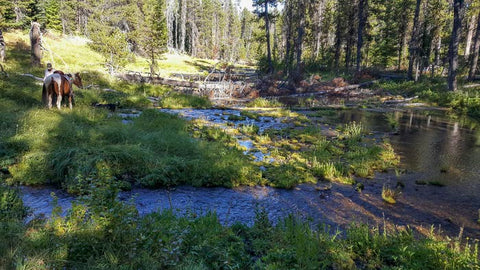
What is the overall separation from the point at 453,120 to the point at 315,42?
43653mm

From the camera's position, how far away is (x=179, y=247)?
4.32m

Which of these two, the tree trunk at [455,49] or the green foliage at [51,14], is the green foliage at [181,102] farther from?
the green foliage at [51,14]

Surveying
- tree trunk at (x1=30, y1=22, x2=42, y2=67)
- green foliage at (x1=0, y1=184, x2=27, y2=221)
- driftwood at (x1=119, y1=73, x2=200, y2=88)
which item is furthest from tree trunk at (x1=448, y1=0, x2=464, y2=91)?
tree trunk at (x1=30, y1=22, x2=42, y2=67)

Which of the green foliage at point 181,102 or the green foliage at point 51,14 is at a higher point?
the green foliage at point 51,14

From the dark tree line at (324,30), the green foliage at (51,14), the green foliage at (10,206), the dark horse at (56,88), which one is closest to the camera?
the green foliage at (10,206)

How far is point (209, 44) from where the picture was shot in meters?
91.4

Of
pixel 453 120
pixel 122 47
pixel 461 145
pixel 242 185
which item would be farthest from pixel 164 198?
pixel 122 47

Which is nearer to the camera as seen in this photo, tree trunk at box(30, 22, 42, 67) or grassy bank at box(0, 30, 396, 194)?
grassy bank at box(0, 30, 396, 194)

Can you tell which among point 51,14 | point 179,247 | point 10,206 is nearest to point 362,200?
point 179,247

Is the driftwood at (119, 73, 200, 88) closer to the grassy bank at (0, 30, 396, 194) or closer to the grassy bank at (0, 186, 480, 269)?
the grassy bank at (0, 30, 396, 194)

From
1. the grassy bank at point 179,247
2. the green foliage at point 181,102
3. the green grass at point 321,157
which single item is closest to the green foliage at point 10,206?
the grassy bank at point 179,247

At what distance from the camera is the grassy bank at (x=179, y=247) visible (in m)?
3.91

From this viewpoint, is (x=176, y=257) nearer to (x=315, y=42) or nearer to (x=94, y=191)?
(x=94, y=191)

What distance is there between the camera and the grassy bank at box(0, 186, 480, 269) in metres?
3.91
